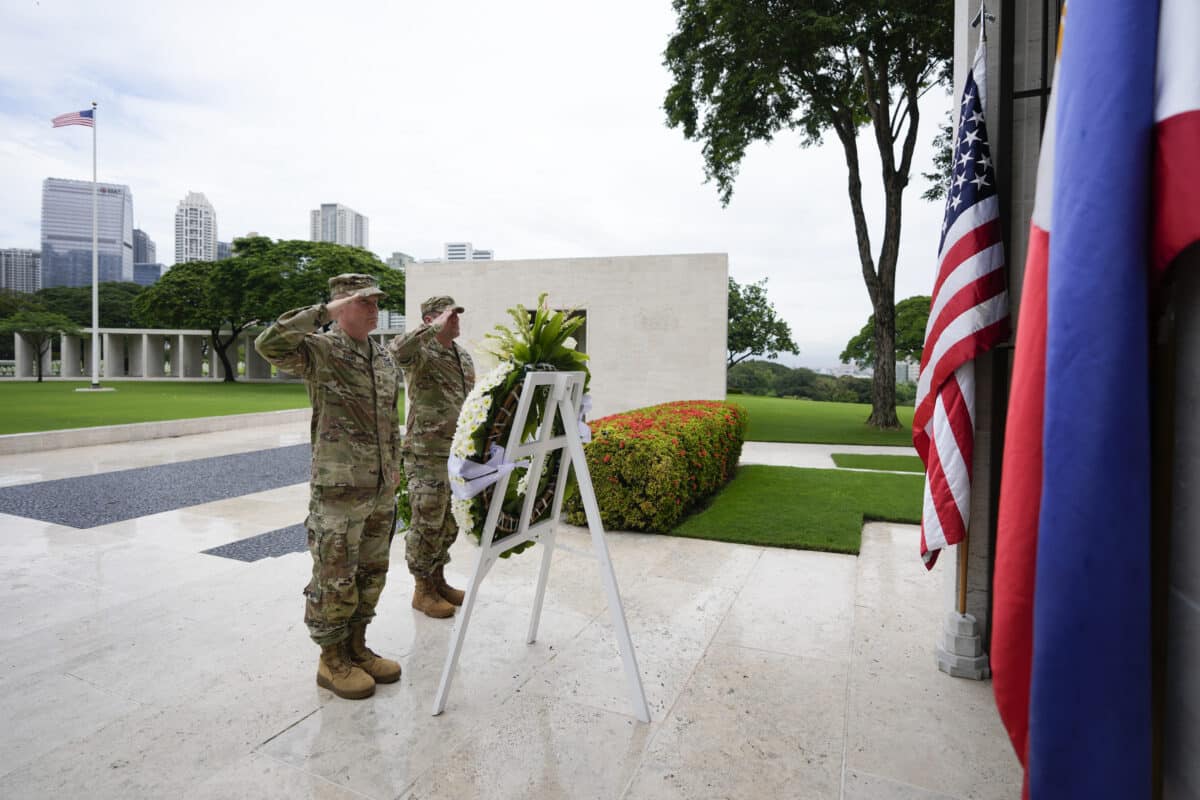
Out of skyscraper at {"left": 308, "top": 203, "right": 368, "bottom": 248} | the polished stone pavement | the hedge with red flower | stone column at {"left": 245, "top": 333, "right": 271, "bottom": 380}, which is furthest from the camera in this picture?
skyscraper at {"left": 308, "top": 203, "right": 368, "bottom": 248}

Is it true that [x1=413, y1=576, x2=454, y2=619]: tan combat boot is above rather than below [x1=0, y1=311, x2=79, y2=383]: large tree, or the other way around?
below

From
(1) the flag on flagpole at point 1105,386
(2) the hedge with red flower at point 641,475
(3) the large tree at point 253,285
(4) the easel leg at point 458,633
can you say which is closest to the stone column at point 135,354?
(3) the large tree at point 253,285

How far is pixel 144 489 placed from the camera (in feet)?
26.1

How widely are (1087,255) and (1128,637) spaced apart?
23.2 inches

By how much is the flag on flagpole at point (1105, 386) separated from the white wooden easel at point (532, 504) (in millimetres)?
1990

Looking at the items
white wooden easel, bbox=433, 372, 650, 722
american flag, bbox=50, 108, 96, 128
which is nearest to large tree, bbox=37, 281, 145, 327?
american flag, bbox=50, 108, 96, 128

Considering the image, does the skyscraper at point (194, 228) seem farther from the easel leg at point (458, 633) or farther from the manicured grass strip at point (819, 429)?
the easel leg at point (458, 633)

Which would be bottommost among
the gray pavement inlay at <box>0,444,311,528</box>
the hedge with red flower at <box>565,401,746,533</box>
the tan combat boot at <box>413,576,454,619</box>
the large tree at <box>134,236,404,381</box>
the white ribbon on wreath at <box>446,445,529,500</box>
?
the gray pavement inlay at <box>0,444,311,528</box>

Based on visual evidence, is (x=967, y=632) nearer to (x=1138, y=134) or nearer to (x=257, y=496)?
(x=1138, y=134)

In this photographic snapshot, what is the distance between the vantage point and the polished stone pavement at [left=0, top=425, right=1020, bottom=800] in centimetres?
246

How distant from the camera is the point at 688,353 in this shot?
1670 cm

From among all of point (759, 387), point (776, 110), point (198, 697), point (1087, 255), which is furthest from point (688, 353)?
point (759, 387)

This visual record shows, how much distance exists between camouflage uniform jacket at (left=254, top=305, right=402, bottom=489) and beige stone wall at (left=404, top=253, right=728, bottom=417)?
1367 centimetres

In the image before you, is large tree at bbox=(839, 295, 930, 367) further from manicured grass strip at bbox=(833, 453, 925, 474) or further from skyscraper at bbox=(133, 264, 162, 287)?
skyscraper at bbox=(133, 264, 162, 287)
